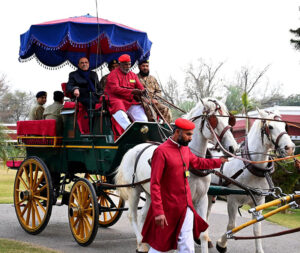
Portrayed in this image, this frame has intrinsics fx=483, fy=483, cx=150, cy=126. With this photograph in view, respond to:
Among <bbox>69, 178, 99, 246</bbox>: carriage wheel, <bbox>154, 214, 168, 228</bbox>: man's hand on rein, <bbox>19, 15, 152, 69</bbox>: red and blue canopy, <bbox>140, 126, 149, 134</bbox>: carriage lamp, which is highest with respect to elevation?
<bbox>19, 15, 152, 69</bbox>: red and blue canopy

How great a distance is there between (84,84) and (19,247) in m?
2.90

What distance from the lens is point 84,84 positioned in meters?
8.38

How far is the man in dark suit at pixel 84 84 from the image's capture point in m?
8.02

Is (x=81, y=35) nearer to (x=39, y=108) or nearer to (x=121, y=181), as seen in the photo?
(x=39, y=108)

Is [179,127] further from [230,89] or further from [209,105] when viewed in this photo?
[230,89]

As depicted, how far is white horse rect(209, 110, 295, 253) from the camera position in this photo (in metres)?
6.63

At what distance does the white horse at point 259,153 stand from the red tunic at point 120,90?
1.91m

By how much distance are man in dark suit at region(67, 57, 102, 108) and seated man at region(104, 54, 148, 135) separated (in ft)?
1.38

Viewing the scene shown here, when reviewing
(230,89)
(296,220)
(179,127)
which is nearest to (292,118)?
(230,89)

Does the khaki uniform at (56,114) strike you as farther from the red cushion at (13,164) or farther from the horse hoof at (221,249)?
the horse hoof at (221,249)

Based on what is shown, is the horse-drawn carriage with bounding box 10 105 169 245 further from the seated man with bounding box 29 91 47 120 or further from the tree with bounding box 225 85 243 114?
the tree with bounding box 225 85 243 114

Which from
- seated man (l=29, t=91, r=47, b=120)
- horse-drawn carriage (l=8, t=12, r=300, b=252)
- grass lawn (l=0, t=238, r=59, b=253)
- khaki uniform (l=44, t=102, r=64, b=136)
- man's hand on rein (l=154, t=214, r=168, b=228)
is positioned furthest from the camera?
seated man (l=29, t=91, r=47, b=120)

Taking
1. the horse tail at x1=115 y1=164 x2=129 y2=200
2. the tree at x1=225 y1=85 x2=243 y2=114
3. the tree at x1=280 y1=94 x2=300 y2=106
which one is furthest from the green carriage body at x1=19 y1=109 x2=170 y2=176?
the tree at x1=280 y1=94 x2=300 y2=106

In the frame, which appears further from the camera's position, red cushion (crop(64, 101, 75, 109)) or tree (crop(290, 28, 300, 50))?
tree (crop(290, 28, 300, 50))
